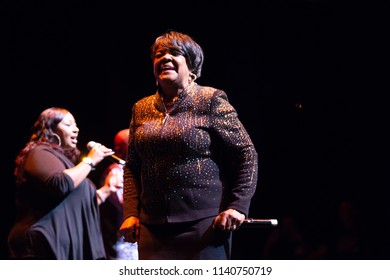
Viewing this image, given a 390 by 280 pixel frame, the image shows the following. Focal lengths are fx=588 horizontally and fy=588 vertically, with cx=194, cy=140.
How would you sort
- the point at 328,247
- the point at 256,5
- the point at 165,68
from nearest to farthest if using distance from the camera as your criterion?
the point at 165,68 → the point at 256,5 → the point at 328,247

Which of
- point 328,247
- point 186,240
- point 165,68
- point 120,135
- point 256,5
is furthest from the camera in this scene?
point 328,247

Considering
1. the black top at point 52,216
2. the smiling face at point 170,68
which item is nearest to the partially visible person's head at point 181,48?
the smiling face at point 170,68

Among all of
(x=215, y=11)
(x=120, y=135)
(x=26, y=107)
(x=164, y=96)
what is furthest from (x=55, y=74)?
(x=164, y=96)

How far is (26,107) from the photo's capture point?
3424 mm

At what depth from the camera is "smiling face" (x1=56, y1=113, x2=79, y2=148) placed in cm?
267

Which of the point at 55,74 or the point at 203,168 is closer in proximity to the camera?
the point at 203,168

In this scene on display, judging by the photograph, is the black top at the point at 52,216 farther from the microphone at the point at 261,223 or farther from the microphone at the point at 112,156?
the microphone at the point at 261,223

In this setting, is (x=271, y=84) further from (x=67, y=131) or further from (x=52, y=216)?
(x=52, y=216)

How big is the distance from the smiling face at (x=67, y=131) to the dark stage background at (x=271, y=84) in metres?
0.60

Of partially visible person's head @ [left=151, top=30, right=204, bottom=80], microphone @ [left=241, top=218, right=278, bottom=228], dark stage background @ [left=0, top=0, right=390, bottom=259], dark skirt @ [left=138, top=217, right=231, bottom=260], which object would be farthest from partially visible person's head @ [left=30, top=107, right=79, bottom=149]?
microphone @ [left=241, top=218, right=278, bottom=228]

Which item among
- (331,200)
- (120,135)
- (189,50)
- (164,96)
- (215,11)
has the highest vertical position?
(215,11)

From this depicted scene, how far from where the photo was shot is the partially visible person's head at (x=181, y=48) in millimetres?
1856
